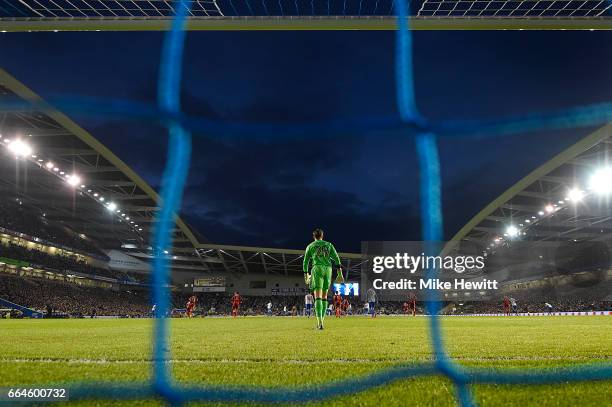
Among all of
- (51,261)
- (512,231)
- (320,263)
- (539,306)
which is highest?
(512,231)

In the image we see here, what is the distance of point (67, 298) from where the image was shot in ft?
117

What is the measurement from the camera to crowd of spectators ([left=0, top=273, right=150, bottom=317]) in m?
30.8

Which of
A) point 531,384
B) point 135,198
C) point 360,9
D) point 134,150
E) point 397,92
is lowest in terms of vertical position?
point 531,384

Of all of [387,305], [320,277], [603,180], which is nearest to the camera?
[320,277]

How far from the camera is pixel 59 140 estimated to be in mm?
25234

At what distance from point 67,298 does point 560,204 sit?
37.0 metres

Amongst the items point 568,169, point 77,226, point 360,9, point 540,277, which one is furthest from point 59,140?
point 540,277

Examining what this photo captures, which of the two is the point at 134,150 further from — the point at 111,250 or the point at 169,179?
the point at 169,179

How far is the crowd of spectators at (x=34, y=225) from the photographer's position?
3372 cm

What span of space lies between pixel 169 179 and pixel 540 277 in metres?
45.3

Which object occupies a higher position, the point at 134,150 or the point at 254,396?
the point at 134,150
